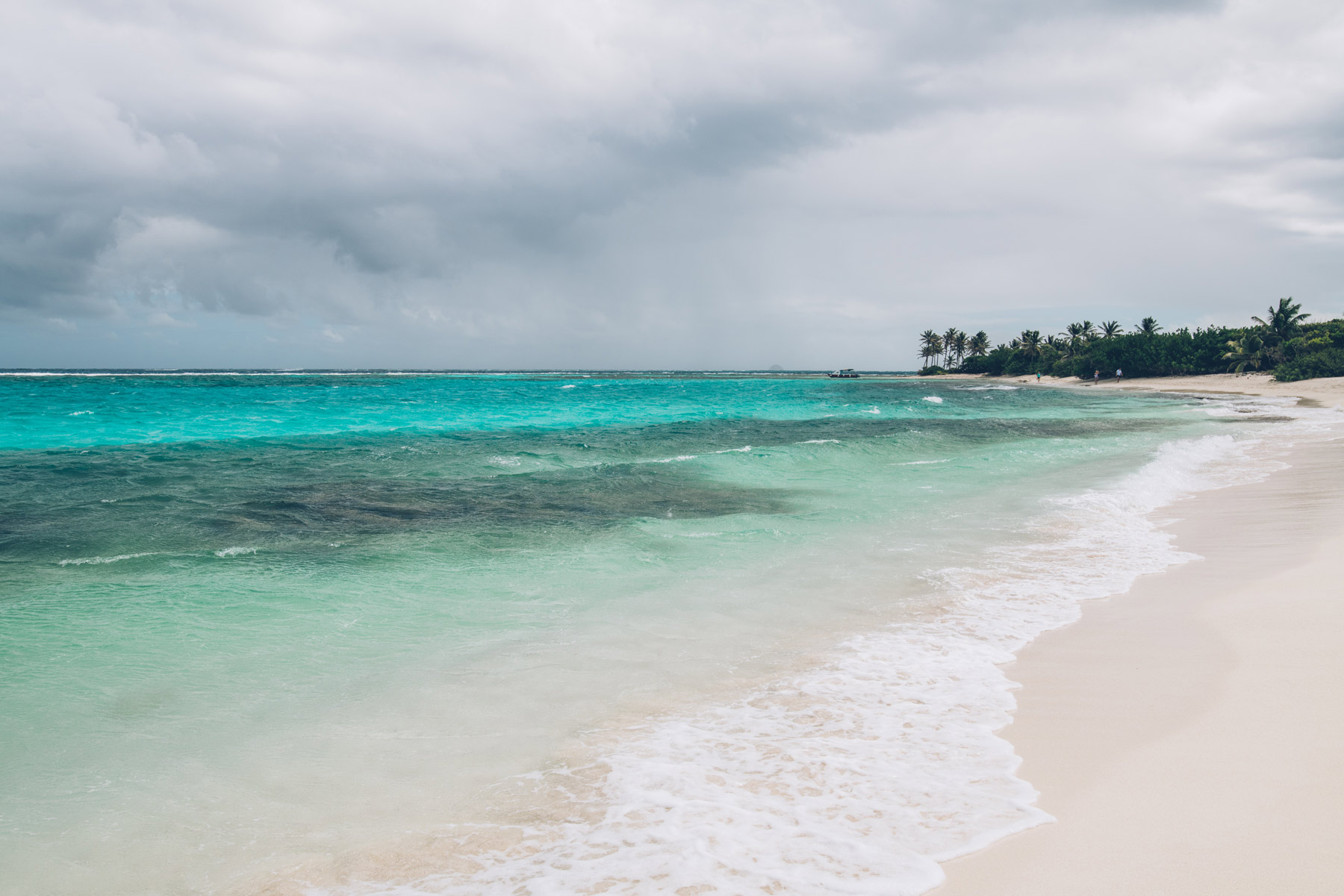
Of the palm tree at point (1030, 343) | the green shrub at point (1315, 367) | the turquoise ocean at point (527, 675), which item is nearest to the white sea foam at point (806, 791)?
the turquoise ocean at point (527, 675)

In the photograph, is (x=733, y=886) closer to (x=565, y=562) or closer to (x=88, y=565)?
(x=565, y=562)

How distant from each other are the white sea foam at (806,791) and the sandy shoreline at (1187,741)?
0.23 m

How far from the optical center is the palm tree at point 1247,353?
69688 mm

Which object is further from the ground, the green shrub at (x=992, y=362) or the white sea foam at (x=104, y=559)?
the green shrub at (x=992, y=362)

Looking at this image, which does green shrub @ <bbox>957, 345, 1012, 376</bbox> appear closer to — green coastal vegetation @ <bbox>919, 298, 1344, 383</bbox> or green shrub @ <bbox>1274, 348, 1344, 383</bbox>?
green coastal vegetation @ <bbox>919, 298, 1344, 383</bbox>

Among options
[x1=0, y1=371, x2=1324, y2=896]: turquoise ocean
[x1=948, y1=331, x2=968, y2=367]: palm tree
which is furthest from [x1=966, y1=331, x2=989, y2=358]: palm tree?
[x1=0, y1=371, x2=1324, y2=896]: turquoise ocean

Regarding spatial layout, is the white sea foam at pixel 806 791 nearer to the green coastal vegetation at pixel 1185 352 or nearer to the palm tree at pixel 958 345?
the green coastal vegetation at pixel 1185 352

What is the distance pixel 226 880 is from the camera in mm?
3316

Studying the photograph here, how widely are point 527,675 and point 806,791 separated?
256cm

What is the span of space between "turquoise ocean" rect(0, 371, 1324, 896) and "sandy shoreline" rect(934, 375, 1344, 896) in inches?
11.0

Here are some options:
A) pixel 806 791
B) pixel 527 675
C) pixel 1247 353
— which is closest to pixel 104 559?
pixel 527 675

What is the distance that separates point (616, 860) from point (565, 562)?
609 cm

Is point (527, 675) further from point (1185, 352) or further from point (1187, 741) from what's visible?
point (1185, 352)

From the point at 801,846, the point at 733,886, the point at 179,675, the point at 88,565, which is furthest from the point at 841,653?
the point at 88,565
